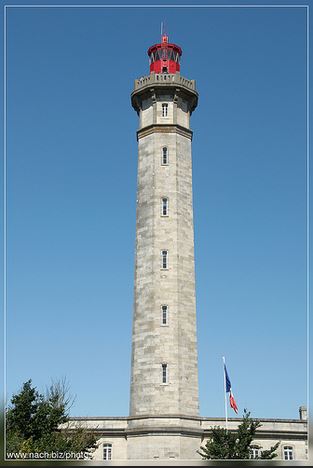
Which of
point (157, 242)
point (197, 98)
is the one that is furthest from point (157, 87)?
point (157, 242)

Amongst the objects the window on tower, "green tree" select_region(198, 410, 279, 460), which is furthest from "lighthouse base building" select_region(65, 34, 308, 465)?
"green tree" select_region(198, 410, 279, 460)

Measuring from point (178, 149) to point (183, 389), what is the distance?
49.9 feet

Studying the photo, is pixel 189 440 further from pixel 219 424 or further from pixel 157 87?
pixel 157 87

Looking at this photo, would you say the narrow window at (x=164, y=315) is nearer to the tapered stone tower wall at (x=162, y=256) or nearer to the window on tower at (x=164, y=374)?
the tapered stone tower wall at (x=162, y=256)

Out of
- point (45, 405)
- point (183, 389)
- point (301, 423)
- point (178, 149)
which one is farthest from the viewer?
point (178, 149)

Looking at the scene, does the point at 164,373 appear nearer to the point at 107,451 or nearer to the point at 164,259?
the point at 107,451

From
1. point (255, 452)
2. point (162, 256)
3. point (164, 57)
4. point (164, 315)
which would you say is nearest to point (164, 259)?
point (162, 256)

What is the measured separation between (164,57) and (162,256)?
15.5 meters

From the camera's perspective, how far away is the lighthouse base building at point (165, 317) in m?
34.2

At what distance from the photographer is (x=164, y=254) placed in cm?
3741

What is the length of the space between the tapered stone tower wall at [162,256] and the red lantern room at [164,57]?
8.09 feet

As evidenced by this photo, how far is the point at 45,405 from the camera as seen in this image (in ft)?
106

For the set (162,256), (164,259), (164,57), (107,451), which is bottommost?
(107,451)

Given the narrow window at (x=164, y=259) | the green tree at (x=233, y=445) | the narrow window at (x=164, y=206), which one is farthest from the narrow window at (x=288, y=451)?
the narrow window at (x=164, y=206)
